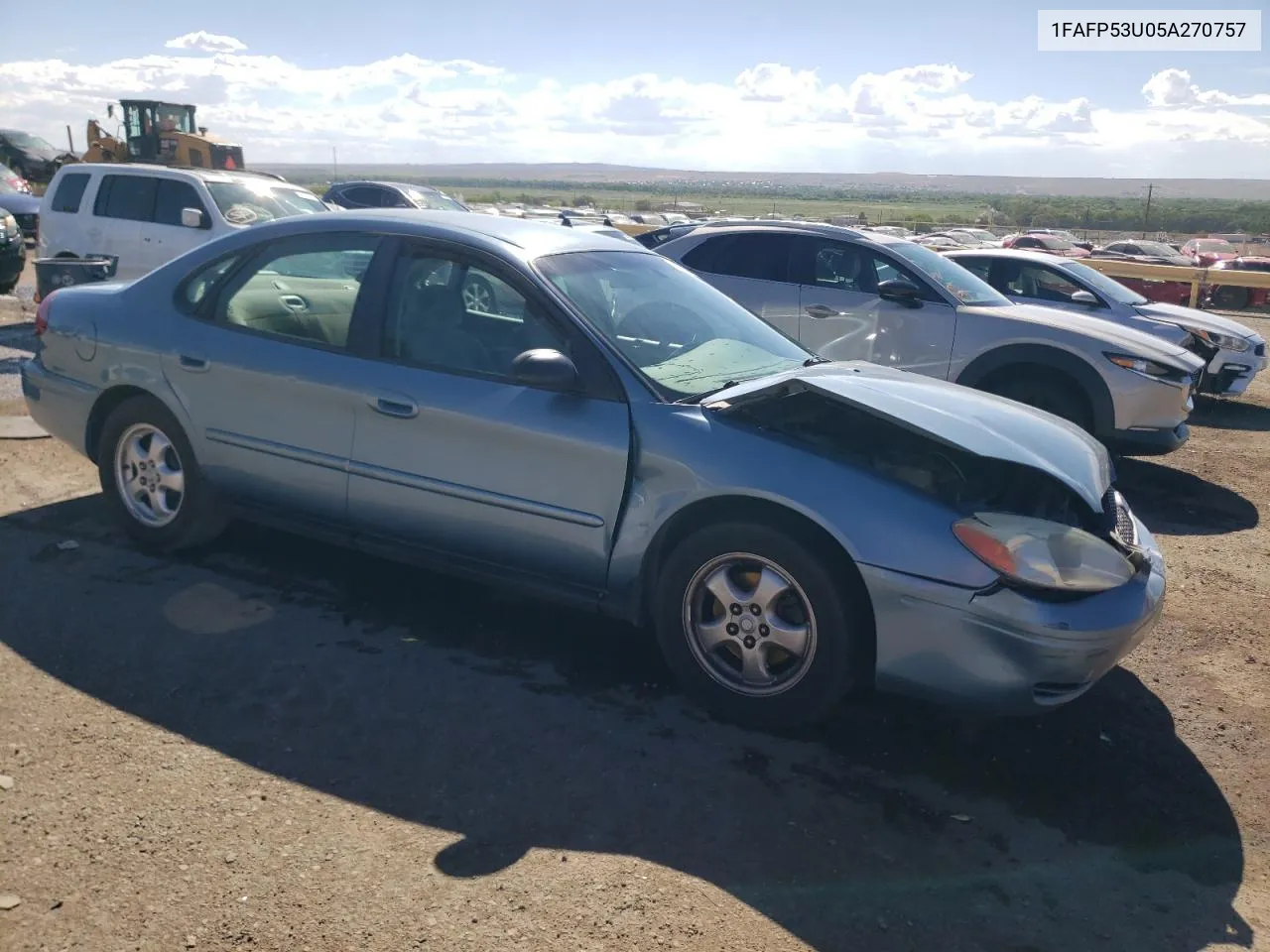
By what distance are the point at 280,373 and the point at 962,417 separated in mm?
2788

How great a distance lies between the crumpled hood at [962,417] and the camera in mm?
3654

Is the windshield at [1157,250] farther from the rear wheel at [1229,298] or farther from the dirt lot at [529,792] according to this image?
the dirt lot at [529,792]

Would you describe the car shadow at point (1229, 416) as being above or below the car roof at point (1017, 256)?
below

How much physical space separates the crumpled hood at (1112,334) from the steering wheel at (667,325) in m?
4.13

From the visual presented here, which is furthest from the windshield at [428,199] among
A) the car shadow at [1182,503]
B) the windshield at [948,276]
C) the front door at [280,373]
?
the front door at [280,373]

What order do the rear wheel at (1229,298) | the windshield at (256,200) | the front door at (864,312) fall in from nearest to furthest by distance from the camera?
the front door at (864,312), the windshield at (256,200), the rear wheel at (1229,298)

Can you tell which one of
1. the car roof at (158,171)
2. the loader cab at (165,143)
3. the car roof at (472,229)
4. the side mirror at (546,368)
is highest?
the loader cab at (165,143)

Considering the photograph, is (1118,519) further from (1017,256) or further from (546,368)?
(1017,256)

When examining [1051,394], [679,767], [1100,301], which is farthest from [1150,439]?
[679,767]

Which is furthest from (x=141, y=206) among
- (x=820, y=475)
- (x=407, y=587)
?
(x=820, y=475)

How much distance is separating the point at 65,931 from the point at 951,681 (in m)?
2.58

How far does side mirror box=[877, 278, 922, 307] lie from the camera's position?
8.04 meters

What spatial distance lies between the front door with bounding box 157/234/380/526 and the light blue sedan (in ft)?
0.04

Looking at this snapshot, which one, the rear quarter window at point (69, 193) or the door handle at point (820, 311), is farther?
the rear quarter window at point (69, 193)
